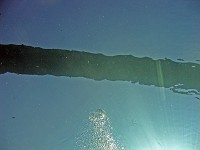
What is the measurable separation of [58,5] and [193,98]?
5.30 metres

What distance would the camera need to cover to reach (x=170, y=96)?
805cm

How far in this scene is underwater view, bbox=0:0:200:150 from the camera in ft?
17.6

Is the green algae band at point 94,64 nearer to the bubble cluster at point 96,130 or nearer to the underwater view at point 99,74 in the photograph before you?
the underwater view at point 99,74

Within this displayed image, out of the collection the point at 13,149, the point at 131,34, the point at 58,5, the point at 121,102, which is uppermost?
the point at 58,5

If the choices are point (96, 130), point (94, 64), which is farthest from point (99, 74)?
point (96, 130)

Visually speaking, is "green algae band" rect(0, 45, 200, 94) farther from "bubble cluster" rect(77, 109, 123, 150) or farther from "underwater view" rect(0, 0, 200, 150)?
"bubble cluster" rect(77, 109, 123, 150)

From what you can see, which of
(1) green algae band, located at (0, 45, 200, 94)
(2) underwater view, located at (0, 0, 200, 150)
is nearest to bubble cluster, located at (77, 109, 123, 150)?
(2) underwater view, located at (0, 0, 200, 150)

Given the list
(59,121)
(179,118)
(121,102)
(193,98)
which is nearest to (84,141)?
(59,121)

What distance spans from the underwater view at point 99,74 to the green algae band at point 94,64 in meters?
0.02

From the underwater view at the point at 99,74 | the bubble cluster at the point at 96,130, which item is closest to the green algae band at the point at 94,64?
the underwater view at the point at 99,74

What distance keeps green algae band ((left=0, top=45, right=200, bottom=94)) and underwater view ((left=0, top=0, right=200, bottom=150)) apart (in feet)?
0.07

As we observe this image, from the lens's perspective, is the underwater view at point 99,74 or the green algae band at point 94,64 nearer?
the green algae band at point 94,64

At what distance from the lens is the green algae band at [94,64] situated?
4906 millimetres

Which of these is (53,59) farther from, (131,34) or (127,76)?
(131,34)
